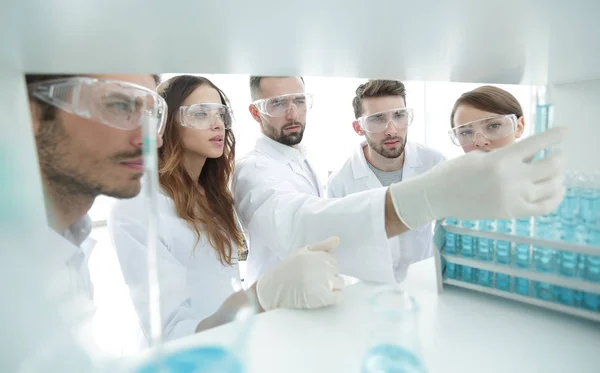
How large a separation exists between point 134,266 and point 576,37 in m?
1.31

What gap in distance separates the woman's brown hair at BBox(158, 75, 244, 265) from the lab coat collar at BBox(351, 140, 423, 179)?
819 mm

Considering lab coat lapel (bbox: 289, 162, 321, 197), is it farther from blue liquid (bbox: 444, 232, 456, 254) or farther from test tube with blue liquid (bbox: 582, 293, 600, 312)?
test tube with blue liquid (bbox: 582, 293, 600, 312)

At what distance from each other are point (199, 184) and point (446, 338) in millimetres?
1297

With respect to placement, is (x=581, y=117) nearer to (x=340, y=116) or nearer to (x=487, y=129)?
(x=487, y=129)

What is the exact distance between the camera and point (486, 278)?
0.76 m

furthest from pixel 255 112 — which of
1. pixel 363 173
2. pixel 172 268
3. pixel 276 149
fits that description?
pixel 172 268

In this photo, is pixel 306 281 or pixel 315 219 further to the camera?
pixel 315 219

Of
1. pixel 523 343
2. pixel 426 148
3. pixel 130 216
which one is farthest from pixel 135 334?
pixel 426 148

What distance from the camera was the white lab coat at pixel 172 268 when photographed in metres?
1.17

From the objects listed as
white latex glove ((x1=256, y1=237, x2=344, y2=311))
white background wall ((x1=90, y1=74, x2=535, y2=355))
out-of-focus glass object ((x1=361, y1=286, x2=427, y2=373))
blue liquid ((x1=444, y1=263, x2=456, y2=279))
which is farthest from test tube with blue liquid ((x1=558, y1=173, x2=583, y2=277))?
white background wall ((x1=90, y1=74, x2=535, y2=355))

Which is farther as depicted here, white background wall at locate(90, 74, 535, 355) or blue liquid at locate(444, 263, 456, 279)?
white background wall at locate(90, 74, 535, 355)

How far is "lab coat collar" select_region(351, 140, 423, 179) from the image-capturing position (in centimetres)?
210

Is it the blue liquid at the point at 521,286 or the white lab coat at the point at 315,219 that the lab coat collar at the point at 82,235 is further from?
the blue liquid at the point at 521,286

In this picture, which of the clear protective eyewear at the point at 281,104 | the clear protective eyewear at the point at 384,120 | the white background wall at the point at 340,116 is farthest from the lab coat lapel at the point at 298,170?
the white background wall at the point at 340,116
